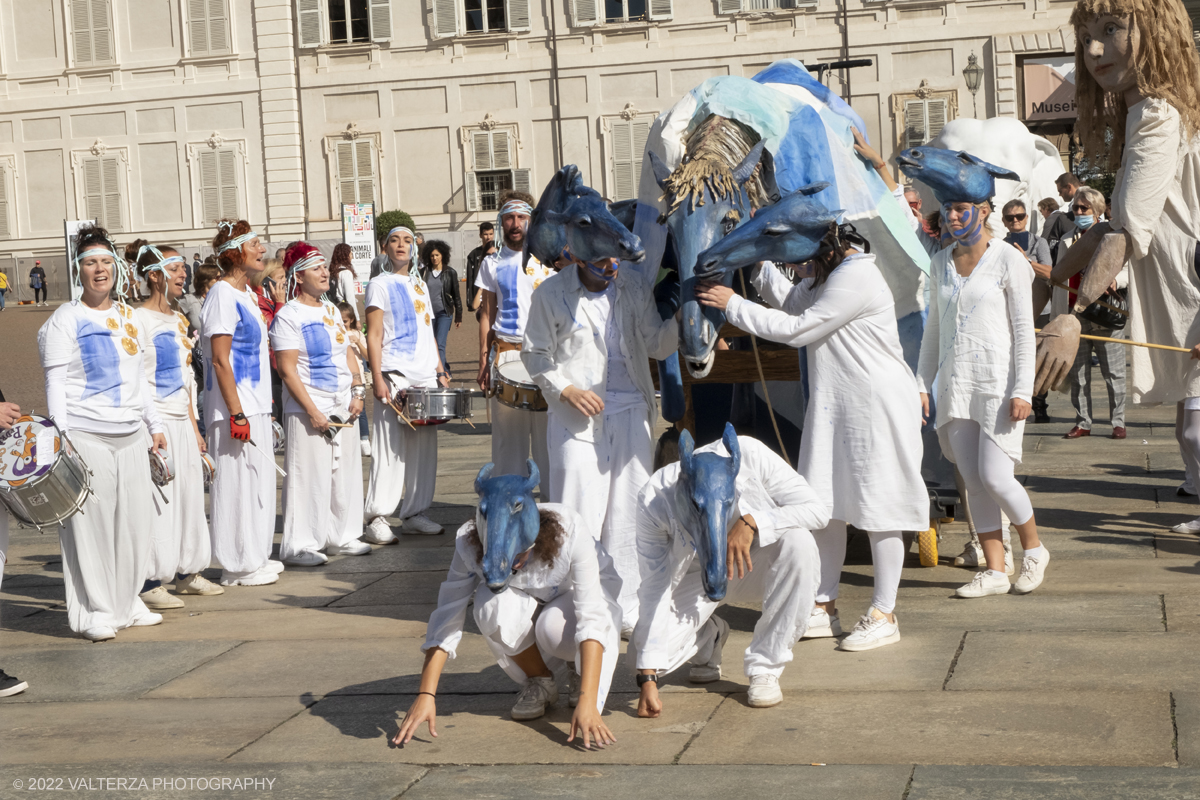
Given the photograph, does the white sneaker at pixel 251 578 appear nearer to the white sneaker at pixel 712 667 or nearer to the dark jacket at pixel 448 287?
the white sneaker at pixel 712 667

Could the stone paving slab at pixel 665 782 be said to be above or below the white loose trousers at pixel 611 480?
below

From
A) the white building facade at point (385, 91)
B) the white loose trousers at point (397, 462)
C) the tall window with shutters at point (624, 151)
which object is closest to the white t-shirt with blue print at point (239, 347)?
the white loose trousers at point (397, 462)

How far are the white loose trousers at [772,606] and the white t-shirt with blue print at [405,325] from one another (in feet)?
13.7

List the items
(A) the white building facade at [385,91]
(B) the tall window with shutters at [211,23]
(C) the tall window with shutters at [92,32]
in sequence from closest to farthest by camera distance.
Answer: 1. (A) the white building facade at [385,91]
2. (B) the tall window with shutters at [211,23]
3. (C) the tall window with shutters at [92,32]

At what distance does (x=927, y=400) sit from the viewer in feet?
20.0

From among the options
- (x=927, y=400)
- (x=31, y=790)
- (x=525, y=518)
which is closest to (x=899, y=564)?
(x=927, y=400)

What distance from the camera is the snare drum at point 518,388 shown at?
7.31 metres

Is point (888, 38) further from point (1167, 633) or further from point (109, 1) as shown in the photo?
point (1167, 633)

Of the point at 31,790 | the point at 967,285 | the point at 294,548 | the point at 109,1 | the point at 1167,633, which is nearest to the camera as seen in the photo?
the point at 31,790

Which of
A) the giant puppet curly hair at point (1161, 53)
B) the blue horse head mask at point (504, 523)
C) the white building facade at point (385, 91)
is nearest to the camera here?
the blue horse head mask at point (504, 523)

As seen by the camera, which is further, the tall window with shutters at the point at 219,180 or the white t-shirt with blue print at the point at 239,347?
the tall window with shutters at the point at 219,180

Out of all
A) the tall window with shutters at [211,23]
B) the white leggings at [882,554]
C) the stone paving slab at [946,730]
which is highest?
the tall window with shutters at [211,23]

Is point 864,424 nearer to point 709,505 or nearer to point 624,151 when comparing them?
point 709,505

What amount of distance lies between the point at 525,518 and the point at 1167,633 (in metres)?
2.56
